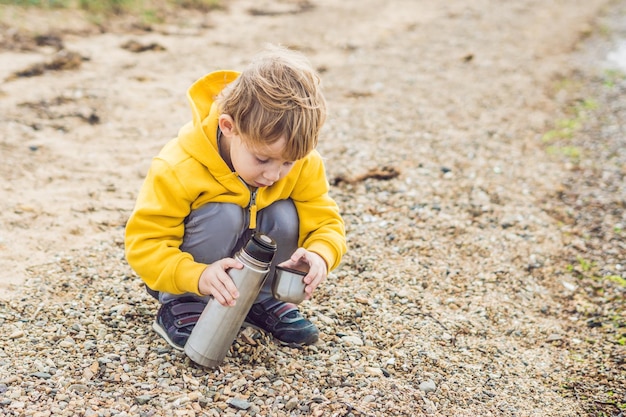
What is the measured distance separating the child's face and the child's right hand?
0.30 meters

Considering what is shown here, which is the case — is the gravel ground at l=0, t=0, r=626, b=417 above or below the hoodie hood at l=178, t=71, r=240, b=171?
below

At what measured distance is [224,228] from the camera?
8.18 ft

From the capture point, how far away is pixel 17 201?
12.9 ft

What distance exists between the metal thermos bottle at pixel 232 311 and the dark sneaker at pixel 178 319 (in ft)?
0.36

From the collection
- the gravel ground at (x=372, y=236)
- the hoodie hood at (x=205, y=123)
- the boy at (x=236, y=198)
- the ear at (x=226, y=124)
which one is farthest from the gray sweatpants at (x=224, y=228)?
the gravel ground at (x=372, y=236)

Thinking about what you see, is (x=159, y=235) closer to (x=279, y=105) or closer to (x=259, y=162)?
(x=259, y=162)

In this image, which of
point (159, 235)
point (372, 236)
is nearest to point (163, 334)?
point (159, 235)

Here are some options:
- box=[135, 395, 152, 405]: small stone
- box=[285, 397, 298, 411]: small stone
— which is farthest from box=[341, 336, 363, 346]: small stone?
box=[135, 395, 152, 405]: small stone

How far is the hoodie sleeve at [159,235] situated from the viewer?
2373 millimetres

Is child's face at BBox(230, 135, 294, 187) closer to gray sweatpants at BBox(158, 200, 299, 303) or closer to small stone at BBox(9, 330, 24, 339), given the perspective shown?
gray sweatpants at BBox(158, 200, 299, 303)

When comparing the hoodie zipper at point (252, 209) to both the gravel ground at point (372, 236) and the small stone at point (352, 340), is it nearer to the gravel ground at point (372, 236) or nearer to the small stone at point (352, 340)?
the gravel ground at point (372, 236)

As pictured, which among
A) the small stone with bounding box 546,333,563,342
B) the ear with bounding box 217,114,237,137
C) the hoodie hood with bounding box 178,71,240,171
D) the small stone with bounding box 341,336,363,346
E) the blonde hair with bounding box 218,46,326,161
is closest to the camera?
the blonde hair with bounding box 218,46,326,161

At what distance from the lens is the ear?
7.62ft

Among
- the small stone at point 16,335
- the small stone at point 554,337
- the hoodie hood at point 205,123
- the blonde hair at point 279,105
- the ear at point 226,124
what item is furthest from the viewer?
the small stone at point 554,337
